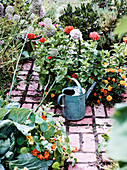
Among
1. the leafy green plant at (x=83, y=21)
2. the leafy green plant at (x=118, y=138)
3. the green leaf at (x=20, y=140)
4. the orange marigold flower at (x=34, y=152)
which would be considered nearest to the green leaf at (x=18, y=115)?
the green leaf at (x=20, y=140)

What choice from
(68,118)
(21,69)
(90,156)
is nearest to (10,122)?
(90,156)

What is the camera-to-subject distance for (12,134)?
5.38 ft

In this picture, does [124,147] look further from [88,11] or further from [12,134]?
[88,11]

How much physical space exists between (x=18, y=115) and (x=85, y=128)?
892 millimetres

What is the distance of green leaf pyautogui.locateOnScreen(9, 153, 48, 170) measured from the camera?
5.14 ft

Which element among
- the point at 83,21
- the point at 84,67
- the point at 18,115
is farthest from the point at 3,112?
the point at 83,21

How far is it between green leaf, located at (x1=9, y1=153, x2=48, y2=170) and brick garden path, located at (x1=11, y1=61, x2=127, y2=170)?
313mm

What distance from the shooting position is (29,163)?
1621 mm

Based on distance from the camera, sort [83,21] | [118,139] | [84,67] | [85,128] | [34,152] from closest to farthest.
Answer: [118,139], [34,152], [85,128], [84,67], [83,21]

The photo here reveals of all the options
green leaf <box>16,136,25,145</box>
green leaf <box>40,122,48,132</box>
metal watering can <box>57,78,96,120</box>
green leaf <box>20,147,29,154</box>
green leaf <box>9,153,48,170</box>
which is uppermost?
metal watering can <box>57,78,96,120</box>

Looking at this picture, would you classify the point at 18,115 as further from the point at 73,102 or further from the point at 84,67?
the point at 84,67

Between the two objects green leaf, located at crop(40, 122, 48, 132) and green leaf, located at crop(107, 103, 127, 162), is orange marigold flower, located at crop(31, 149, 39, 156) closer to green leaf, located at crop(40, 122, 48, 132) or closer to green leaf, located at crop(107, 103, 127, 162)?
green leaf, located at crop(40, 122, 48, 132)

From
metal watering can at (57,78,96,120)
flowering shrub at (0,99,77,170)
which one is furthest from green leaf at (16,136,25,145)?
metal watering can at (57,78,96,120)

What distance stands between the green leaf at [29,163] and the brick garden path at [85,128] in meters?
0.31
